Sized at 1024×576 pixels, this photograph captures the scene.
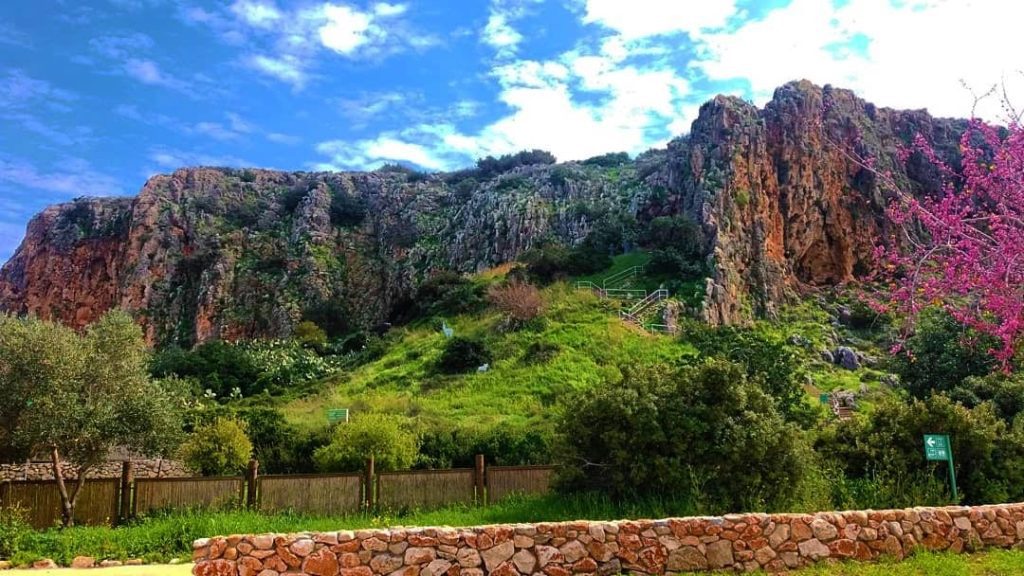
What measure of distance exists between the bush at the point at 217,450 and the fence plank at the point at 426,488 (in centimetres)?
479

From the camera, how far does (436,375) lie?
31.7m

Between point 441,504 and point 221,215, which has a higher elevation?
point 221,215

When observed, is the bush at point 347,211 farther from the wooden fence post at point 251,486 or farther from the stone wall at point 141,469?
the wooden fence post at point 251,486

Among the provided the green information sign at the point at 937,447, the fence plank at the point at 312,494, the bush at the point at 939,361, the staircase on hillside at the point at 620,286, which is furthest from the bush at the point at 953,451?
the staircase on hillside at the point at 620,286

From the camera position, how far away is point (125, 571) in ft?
34.9

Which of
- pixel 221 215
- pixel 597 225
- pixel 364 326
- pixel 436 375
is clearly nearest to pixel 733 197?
pixel 597 225

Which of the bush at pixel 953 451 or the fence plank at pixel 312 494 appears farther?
the fence plank at pixel 312 494

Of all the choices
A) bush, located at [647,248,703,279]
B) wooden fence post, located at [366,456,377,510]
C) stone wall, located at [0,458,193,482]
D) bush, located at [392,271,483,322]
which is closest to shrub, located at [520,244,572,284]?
bush, located at [392,271,483,322]

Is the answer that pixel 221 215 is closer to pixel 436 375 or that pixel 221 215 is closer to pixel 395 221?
pixel 395 221

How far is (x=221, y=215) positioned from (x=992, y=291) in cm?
7135

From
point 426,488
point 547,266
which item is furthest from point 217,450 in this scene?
point 547,266

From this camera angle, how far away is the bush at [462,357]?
32.4 meters

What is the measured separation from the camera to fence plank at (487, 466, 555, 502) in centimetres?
1573

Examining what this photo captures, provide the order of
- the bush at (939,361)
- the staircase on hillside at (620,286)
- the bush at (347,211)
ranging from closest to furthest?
the bush at (939,361) → the staircase on hillside at (620,286) → the bush at (347,211)
